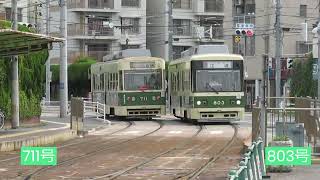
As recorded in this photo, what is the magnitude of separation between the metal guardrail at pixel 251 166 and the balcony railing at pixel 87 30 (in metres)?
63.8

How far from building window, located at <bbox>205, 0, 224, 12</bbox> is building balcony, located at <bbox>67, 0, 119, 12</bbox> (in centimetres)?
1058

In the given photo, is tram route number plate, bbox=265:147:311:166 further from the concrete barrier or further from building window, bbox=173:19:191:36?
building window, bbox=173:19:191:36

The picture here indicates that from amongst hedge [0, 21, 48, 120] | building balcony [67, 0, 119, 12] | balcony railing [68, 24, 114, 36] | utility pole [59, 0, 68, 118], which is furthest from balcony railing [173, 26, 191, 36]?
hedge [0, 21, 48, 120]

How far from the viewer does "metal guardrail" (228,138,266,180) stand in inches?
319

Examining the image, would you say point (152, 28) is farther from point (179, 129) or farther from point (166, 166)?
point (166, 166)

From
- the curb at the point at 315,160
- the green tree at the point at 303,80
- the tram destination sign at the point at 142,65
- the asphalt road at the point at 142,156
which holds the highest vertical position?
the tram destination sign at the point at 142,65

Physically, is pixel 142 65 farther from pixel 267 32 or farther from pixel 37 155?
pixel 267 32

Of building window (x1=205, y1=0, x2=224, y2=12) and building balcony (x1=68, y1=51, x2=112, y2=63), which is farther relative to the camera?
building window (x1=205, y1=0, x2=224, y2=12)

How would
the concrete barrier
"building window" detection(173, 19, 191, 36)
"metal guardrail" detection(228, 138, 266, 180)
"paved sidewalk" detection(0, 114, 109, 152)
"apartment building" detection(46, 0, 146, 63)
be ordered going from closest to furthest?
"metal guardrail" detection(228, 138, 266, 180)
the concrete barrier
"paved sidewalk" detection(0, 114, 109, 152)
"apartment building" detection(46, 0, 146, 63)
"building window" detection(173, 19, 191, 36)

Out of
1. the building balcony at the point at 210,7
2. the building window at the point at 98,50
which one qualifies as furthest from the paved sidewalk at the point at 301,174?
the building balcony at the point at 210,7

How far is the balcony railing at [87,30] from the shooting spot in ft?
254

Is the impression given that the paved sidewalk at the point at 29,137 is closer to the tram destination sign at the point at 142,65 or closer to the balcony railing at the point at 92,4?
the tram destination sign at the point at 142,65

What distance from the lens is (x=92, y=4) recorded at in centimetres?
7850

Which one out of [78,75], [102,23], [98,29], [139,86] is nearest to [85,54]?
[78,75]
